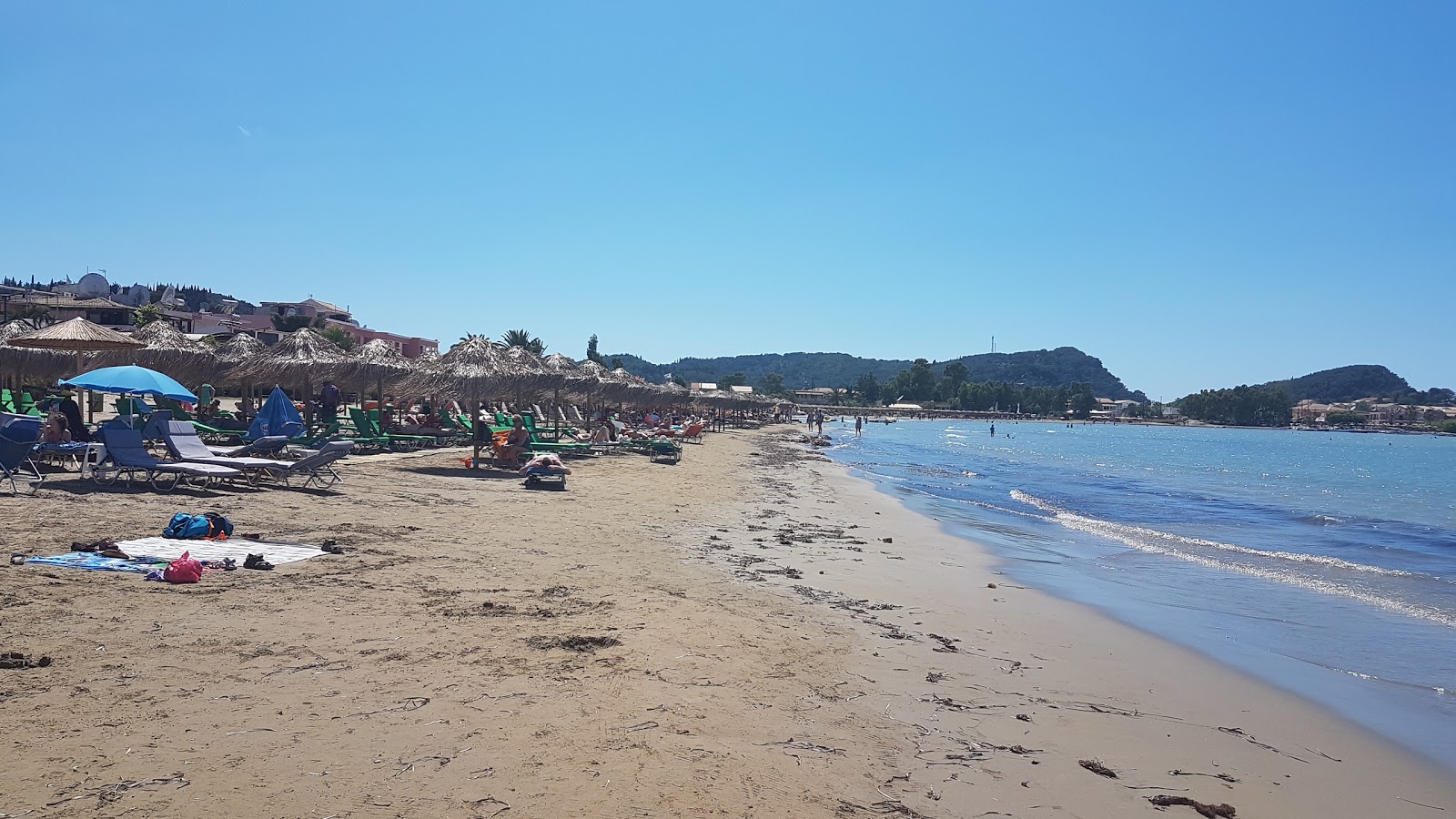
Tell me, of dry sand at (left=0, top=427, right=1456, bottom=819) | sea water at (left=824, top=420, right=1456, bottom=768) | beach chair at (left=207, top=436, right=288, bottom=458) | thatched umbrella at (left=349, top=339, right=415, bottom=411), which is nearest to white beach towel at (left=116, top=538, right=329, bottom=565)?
dry sand at (left=0, top=427, right=1456, bottom=819)

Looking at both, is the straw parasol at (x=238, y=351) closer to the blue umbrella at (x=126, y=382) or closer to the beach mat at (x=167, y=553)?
the blue umbrella at (x=126, y=382)

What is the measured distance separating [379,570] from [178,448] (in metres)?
5.32

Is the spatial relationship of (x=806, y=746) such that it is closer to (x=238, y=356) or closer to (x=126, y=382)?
(x=126, y=382)

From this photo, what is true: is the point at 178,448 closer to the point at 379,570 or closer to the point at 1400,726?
the point at 379,570

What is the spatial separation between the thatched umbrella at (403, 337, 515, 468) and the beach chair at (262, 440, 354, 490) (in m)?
5.52

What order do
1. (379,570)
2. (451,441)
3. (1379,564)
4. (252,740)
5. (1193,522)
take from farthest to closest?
(451,441) < (1193,522) < (1379,564) < (379,570) < (252,740)

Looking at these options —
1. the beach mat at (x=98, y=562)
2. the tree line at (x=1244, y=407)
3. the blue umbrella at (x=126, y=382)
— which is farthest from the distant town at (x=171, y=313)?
the tree line at (x=1244, y=407)

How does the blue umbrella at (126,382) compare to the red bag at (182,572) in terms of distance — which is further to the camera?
the blue umbrella at (126,382)

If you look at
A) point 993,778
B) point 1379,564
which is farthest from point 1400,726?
point 1379,564

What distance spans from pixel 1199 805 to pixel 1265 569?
919cm

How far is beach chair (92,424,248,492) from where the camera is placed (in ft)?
29.7

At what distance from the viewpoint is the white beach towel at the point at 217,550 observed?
6227mm

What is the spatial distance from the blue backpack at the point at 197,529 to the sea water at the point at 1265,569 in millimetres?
7621

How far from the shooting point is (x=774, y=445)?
37.1 meters
